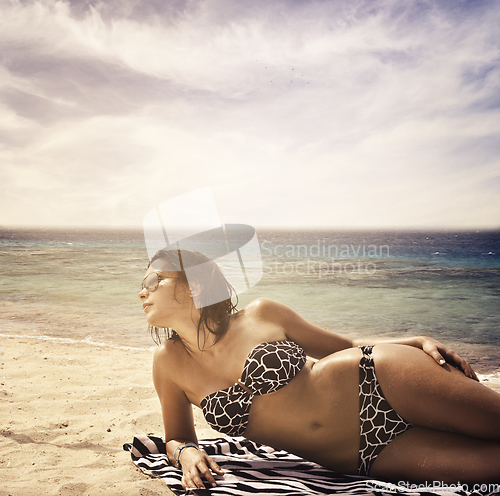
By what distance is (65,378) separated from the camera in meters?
4.68

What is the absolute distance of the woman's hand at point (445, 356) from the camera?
1.92 metres

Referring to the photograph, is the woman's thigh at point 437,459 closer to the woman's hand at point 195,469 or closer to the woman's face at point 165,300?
the woman's hand at point 195,469

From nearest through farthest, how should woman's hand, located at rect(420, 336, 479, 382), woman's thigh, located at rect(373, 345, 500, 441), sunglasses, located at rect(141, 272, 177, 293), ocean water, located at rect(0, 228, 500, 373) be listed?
woman's thigh, located at rect(373, 345, 500, 441) < woman's hand, located at rect(420, 336, 479, 382) < sunglasses, located at rect(141, 272, 177, 293) < ocean water, located at rect(0, 228, 500, 373)

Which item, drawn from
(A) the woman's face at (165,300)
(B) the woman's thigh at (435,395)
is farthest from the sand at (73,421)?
(B) the woman's thigh at (435,395)

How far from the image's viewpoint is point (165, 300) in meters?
2.23

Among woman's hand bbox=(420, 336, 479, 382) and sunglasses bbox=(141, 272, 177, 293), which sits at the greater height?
sunglasses bbox=(141, 272, 177, 293)

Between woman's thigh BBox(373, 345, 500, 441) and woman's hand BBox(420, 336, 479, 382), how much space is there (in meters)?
0.03

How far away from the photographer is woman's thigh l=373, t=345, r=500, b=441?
1.75 m

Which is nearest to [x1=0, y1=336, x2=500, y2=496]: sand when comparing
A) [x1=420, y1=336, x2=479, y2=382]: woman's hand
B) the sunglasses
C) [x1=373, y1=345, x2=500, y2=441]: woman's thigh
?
the sunglasses

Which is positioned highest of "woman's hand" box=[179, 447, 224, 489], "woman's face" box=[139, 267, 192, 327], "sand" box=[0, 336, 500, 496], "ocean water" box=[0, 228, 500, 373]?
"woman's face" box=[139, 267, 192, 327]

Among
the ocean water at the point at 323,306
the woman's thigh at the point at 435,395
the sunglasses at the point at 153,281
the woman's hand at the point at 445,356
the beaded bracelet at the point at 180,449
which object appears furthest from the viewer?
the ocean water at the point at 323,306

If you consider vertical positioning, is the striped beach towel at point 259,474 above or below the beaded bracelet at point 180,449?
below

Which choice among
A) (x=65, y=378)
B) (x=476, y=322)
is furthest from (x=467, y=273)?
(x=65, y=378)

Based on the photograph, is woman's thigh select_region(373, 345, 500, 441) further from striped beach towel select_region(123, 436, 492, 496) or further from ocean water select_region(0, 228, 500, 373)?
ocean water select_region(0, 228, 500, 373)
